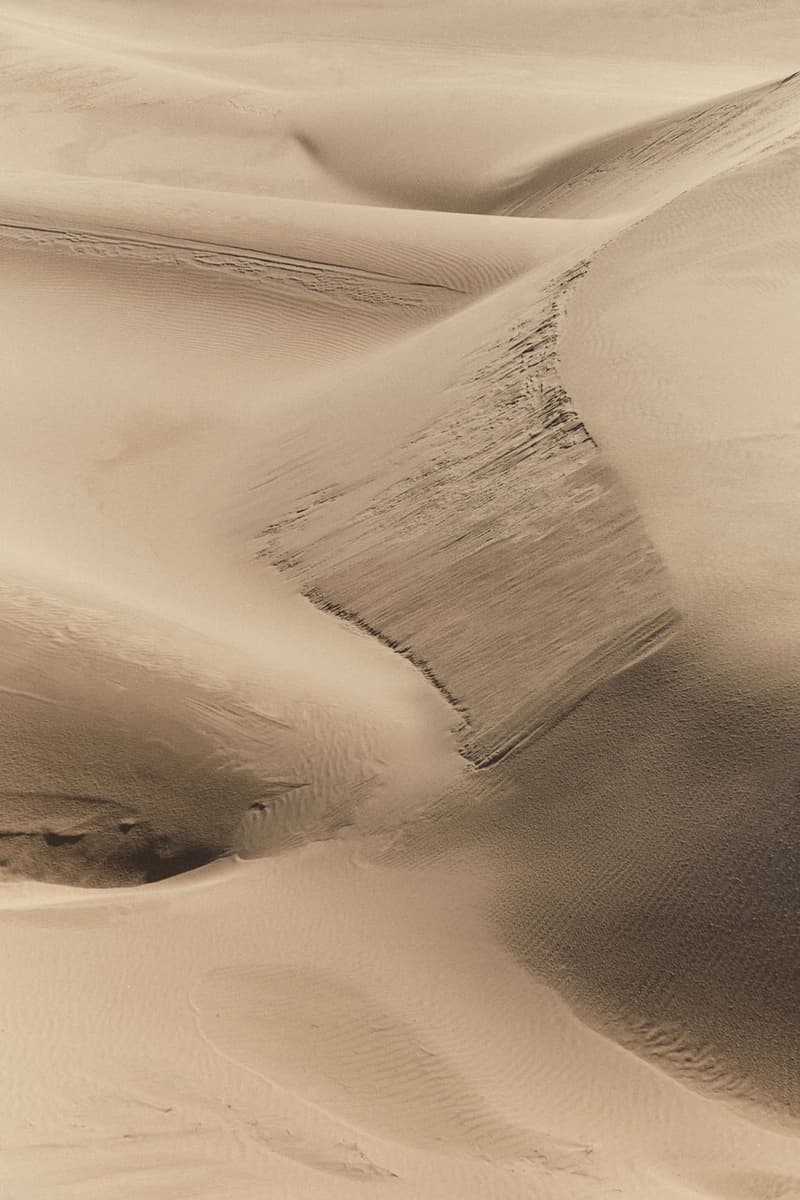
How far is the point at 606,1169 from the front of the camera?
604 centimetres

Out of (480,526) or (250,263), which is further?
(250,263)

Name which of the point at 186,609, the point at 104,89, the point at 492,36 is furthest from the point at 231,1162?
the point at 492,36

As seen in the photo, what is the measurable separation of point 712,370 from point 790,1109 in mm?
5372

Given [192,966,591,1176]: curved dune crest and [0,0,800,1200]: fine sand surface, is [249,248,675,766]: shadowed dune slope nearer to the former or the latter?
[0,0,800,1200]: fine sand surface

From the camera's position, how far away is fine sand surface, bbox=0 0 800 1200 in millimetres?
6371

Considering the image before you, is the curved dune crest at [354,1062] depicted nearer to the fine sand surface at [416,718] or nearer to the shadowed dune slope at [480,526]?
the fine sand surface at [416,718]

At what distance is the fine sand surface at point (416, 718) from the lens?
20.9 ft

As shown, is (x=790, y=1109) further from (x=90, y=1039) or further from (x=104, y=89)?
(x=104, y=89)

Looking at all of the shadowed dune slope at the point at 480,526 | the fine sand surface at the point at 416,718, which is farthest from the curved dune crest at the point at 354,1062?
the shadowed dune slope at the point at 480,526

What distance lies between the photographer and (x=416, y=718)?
8.36m

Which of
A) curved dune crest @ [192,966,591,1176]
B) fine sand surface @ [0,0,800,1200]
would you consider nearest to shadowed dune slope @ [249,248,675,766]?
fine sand surface @ [0,0,800,1200]

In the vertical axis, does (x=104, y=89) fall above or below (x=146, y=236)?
above

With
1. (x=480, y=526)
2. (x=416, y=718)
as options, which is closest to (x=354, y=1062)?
(x=416, y=718)

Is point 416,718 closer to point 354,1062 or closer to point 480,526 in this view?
point 480,526
